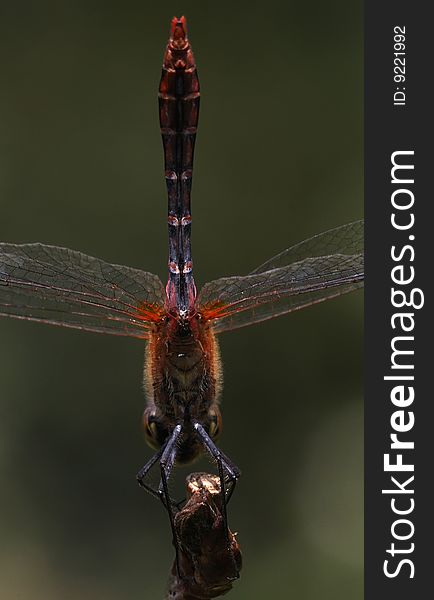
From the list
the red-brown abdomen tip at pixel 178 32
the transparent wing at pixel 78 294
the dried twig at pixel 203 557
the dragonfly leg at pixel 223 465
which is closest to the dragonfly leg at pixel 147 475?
the dragonfly leg at pixel 223 465

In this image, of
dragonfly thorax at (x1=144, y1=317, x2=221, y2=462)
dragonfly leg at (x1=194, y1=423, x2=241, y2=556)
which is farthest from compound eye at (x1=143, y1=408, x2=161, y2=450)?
dragonfly leg at (x1=194, y1=423, x2=241, y2=556)

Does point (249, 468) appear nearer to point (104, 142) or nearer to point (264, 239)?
point (264, 239)

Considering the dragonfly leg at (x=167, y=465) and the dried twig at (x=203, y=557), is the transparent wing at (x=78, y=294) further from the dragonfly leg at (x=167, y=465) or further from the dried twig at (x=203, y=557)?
the dried twig at (x=203, y=557)

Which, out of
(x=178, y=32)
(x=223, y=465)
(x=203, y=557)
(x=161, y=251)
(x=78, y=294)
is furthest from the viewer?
(x=161, y=251)

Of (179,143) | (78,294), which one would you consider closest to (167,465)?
(78,294)

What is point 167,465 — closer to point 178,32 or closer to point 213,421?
point 213,421

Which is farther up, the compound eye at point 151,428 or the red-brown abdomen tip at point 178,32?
the red-brown abdomen tip at point 178,32
